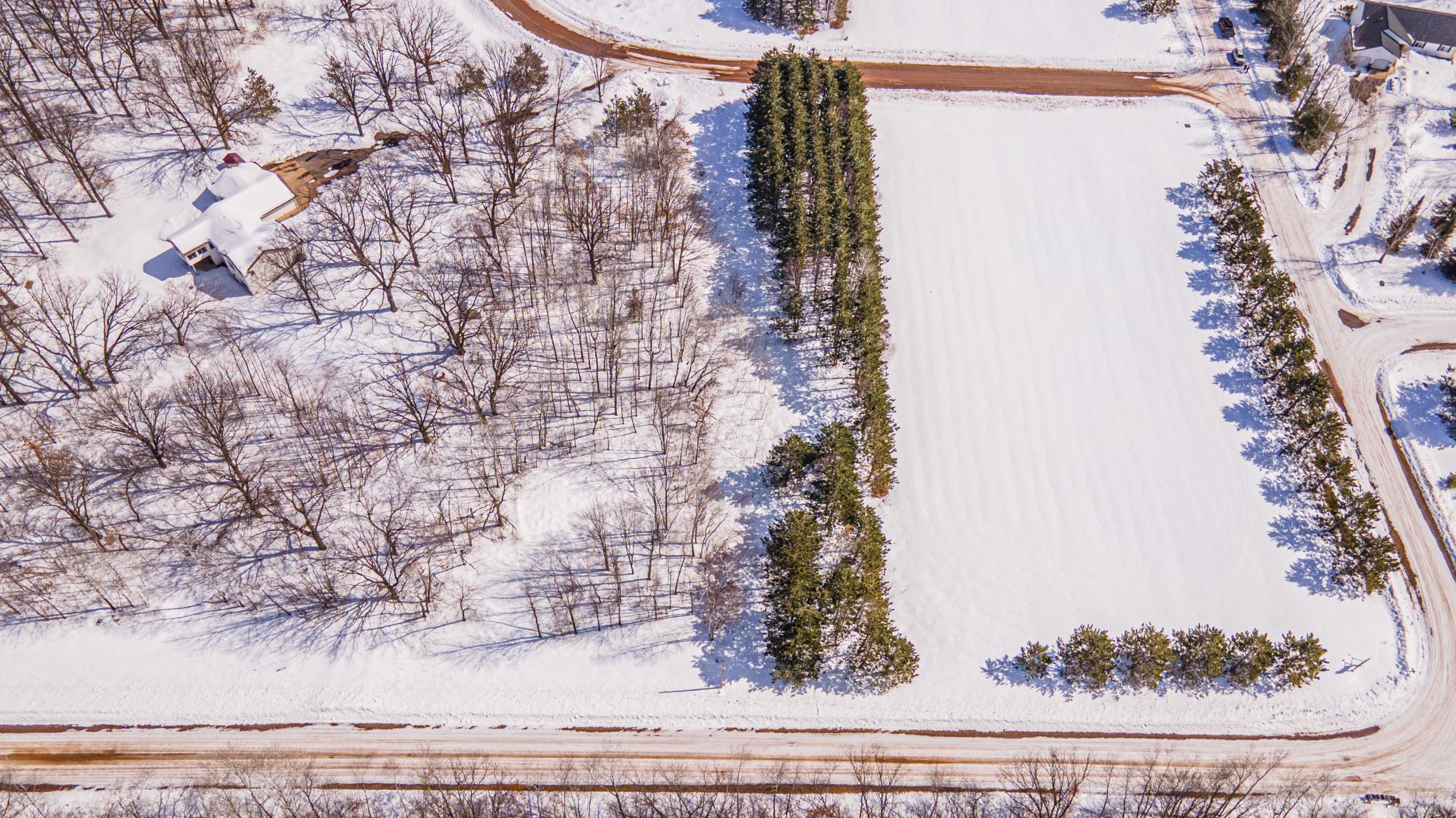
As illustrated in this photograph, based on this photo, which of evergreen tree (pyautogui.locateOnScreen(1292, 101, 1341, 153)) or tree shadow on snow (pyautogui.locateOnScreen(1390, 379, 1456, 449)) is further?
evergreen tree (pyautogui.locateOnScreen(1292, 101, 1341, 153))

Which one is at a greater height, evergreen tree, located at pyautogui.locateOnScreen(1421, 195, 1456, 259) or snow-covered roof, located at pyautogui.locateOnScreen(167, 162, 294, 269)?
snow-covered roof, located at pyautogui.locateOnScreen(167, 162, 294, 269)

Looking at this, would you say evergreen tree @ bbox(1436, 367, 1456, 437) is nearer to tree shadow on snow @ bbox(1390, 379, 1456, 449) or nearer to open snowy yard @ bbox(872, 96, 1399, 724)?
tree shadow on snow @ bbox(1390, 379, 1456, 449)

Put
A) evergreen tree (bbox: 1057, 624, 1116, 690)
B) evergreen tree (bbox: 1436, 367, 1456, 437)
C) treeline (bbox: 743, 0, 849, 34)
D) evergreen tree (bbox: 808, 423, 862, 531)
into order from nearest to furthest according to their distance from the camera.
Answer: evergreen tree (bbox: 1057, 624, 1116, 690) → evergreen tree (bbox: 808, 423, 862, 531) → evergreen tree (bbox: 1436, 367, 1456, 437) → treeline (bbox: 743, 0, 849, 34)

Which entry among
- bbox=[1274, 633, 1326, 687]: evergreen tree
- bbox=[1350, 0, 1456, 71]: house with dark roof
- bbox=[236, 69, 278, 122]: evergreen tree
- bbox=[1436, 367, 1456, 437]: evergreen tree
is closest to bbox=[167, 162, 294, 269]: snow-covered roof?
bbox=[236, 69, 278, 122]: evergreen tree

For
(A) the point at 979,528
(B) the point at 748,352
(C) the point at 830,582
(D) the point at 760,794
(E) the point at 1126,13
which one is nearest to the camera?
(D) the point at 760,794

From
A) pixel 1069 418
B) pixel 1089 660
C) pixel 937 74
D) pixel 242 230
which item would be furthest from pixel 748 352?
pixel 242 230

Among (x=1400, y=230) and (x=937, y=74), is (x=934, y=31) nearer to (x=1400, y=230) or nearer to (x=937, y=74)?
(x=937, y=74)

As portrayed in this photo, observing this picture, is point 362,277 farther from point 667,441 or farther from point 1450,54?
point 1450,54
